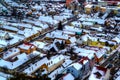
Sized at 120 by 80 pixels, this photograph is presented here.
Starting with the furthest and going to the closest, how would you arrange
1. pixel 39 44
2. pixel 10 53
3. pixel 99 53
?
pixel 39 44, pixel 10 53, pixel 99 53

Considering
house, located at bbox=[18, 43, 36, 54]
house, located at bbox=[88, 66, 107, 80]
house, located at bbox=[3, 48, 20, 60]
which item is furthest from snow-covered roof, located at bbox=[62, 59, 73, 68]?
house, located at bbox=[3, 48, 20, 60]

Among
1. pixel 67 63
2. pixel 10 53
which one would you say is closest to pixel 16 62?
pixel 10 53

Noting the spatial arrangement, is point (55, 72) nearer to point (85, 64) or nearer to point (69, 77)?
point (69, 77)

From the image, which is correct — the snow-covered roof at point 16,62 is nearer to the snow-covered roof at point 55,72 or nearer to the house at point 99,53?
the snow-covered roof at point 55,72

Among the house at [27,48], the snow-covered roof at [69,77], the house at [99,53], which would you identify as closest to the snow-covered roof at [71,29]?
the house at [99,53]

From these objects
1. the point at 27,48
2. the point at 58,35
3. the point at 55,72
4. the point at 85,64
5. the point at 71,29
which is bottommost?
the point at 71,29

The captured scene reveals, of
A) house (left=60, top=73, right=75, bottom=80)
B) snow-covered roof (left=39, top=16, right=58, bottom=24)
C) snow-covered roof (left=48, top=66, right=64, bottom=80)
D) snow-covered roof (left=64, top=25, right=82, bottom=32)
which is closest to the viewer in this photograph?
house (left=60, top=73, right=75, bottom=80)

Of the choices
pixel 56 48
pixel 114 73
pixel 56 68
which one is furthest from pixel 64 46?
pixel 114 73

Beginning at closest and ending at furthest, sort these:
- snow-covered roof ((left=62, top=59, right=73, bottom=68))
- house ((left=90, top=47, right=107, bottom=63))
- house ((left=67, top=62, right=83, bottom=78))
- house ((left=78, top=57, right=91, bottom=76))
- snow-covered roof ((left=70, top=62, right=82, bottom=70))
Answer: house ((left=67, top=62, right=83, bottom=78))
snow-covered roof ((left=70, top=62, right=82, bottom=70))
house ((left=78, top=57, right=91, bottom=76))
snow-covered roof ((left=62, top=59, right=73, bottom=68))
house ((left=90, top=47, right=107, bottom=63))

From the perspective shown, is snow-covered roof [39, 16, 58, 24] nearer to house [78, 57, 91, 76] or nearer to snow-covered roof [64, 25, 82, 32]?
snow-covered roof [64, 25, 82, 32]

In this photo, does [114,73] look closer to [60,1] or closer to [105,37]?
[105,37]

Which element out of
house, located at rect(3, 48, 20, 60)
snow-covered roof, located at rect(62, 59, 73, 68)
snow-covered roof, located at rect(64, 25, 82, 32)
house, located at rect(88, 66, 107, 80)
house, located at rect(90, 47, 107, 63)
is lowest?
snow-covered roof, located at rect(64, 25, 82, 32)
